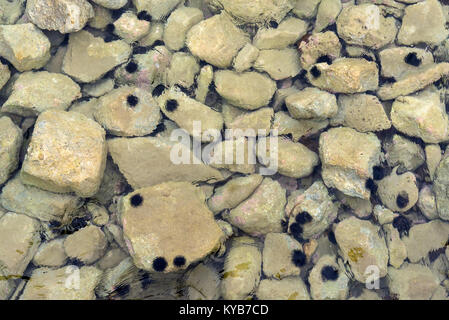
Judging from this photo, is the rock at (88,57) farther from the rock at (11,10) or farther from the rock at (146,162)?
the rock at (146,162)

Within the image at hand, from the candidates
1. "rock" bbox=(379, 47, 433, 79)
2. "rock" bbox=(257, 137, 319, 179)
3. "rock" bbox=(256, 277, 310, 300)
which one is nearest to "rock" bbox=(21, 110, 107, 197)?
"rock" bbox=(257, 137, 319, 179)

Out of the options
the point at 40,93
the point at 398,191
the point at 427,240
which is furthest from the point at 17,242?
the point at 427,240

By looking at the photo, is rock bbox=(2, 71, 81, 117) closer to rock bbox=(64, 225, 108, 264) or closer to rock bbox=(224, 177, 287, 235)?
rock bbox=(64, 225, 108, 264)

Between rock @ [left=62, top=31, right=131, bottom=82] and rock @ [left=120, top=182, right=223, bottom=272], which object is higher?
rock @ [left=62, top=31, right=131, bottom=82]

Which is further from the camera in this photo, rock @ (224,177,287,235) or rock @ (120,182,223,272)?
rock @ (224,177,287,235)

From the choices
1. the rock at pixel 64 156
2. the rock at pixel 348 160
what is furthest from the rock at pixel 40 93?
the rock at pixel 348 160

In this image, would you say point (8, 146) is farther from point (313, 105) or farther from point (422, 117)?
point (422, 117)
